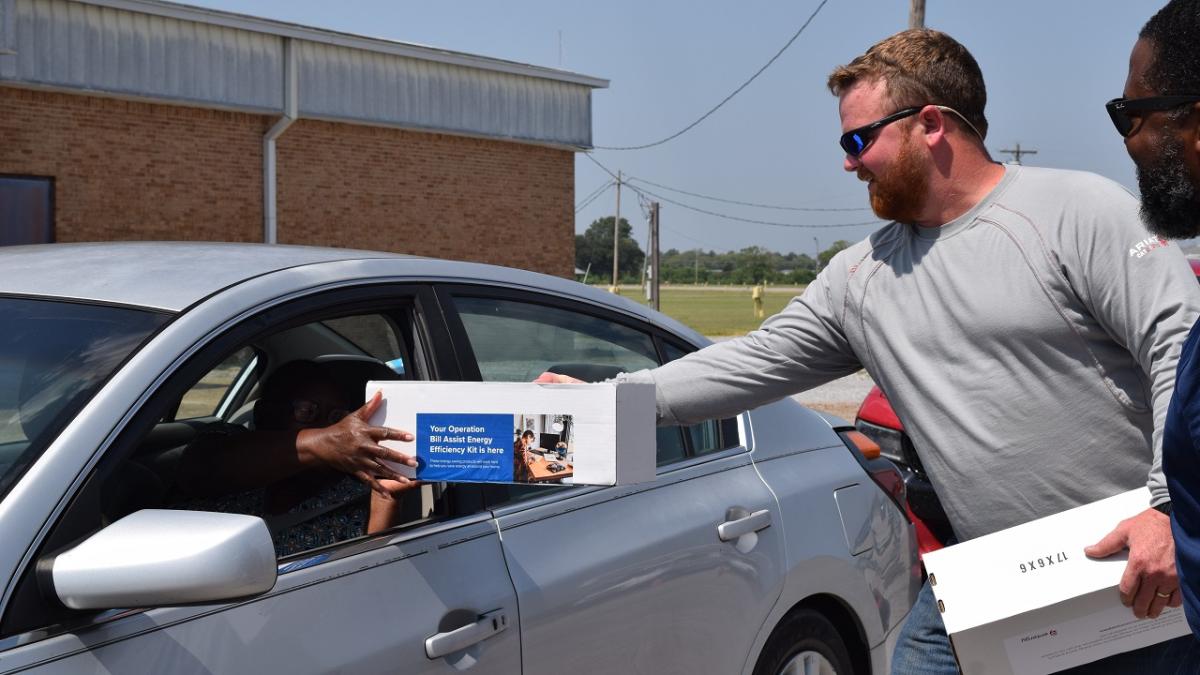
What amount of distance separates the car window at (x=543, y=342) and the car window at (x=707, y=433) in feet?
0.36

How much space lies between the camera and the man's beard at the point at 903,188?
8.39 feet

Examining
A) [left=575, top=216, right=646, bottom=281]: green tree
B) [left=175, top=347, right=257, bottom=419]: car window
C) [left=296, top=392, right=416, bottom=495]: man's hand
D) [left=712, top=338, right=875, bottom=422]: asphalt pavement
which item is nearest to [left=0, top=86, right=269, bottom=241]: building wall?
[left=712, top=338, right=875, bottom=422]: asphalt pavement

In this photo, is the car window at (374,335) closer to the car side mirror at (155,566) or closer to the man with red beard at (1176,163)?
the car side mirror at (155,566)

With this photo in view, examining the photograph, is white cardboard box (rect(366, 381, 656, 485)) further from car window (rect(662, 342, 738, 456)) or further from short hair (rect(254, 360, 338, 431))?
car window (rect(662, 342, 738, 456))

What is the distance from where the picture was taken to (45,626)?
6.07ft

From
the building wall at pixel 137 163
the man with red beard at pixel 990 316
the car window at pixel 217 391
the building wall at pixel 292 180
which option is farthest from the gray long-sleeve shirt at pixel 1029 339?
the building wall at pixel 137 163

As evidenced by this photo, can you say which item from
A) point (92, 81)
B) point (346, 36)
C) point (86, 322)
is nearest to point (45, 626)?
point (86, 322)

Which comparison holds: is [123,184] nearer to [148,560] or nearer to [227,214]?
[227,214]

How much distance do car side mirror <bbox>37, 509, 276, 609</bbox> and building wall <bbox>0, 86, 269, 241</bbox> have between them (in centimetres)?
1750

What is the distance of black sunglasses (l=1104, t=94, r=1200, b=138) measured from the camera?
162cm

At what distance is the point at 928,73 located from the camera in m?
2.58

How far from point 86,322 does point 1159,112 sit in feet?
6.10

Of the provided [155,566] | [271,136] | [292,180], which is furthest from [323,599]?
[292,180]

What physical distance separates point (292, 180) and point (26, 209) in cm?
454
